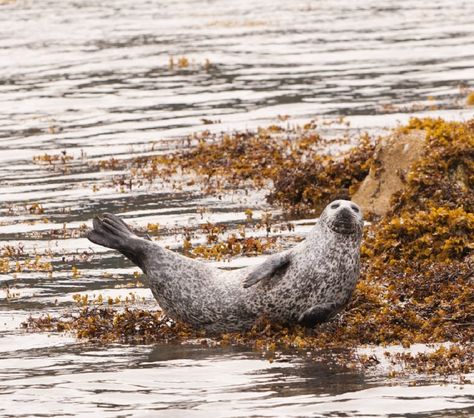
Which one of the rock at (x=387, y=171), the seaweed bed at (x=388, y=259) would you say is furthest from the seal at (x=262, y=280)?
the rock at (x=387, y=171)

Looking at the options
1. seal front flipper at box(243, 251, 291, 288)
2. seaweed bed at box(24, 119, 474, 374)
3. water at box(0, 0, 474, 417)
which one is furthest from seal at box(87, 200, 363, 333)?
water at box(0, 0, 474, 417)

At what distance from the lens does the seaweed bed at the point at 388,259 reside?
10.3m

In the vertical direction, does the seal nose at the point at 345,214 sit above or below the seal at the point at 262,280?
above

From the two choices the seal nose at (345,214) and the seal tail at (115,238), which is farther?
the seal tail at (115,238)

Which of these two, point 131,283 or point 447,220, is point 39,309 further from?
point 447,220

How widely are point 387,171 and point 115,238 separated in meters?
5.23

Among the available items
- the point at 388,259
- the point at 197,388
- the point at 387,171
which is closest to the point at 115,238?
the point at 197,388

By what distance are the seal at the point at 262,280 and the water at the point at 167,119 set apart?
2.01 feet

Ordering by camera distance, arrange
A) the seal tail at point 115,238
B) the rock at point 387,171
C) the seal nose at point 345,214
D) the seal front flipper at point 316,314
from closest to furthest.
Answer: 1. the seal front flipper at point 316,314
2. the seal nose at point 345,214
3. the seal tail at point 115,238
4. the rock at point 387,171

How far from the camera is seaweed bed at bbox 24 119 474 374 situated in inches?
407

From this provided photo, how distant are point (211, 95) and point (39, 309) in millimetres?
14949

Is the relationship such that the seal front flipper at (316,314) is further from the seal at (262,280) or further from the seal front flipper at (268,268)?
the seal front flipper at (268,268)

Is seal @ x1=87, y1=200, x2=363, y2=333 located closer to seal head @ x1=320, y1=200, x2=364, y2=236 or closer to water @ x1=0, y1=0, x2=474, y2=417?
seal head @ x1=320, y1=200, x2=364, y2=236

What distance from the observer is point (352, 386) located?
8.92m
